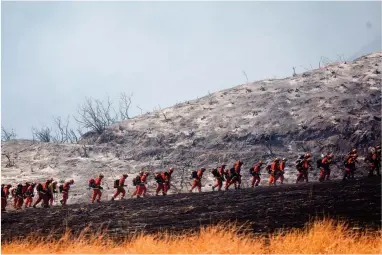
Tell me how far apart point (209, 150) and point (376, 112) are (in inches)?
621

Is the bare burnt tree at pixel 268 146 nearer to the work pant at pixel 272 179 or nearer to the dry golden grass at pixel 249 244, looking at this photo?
the work pant at pixel 272 179

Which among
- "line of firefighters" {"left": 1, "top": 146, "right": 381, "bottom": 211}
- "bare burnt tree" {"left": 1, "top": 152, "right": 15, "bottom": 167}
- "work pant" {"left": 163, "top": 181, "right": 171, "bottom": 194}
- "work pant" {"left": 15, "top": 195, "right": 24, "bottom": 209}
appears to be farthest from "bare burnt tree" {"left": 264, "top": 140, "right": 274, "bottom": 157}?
"bare burnt tree" {"left": 1, "top": 152, "right": 15, "bottom": 167}

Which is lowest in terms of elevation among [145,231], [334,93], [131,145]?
[145,231]

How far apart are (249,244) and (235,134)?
27162mm

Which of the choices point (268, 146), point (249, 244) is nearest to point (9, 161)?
point (268, 146)

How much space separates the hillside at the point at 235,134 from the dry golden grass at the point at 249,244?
18.2 metres

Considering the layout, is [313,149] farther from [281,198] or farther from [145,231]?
[145,231]

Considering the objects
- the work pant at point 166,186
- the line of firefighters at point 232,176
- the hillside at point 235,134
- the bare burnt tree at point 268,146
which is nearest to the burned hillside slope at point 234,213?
the line of firefighters at point 232,176

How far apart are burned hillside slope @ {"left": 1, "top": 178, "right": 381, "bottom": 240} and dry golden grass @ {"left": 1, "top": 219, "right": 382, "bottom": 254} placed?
149cm

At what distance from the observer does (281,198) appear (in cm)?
1731

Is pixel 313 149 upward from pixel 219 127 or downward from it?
downward

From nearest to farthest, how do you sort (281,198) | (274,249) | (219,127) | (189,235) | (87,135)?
(274,249), (189,235), (281,198), (219,127), (87,135)

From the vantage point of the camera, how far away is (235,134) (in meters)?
36.4

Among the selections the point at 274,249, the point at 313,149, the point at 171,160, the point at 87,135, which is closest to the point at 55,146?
the point at 87,135
